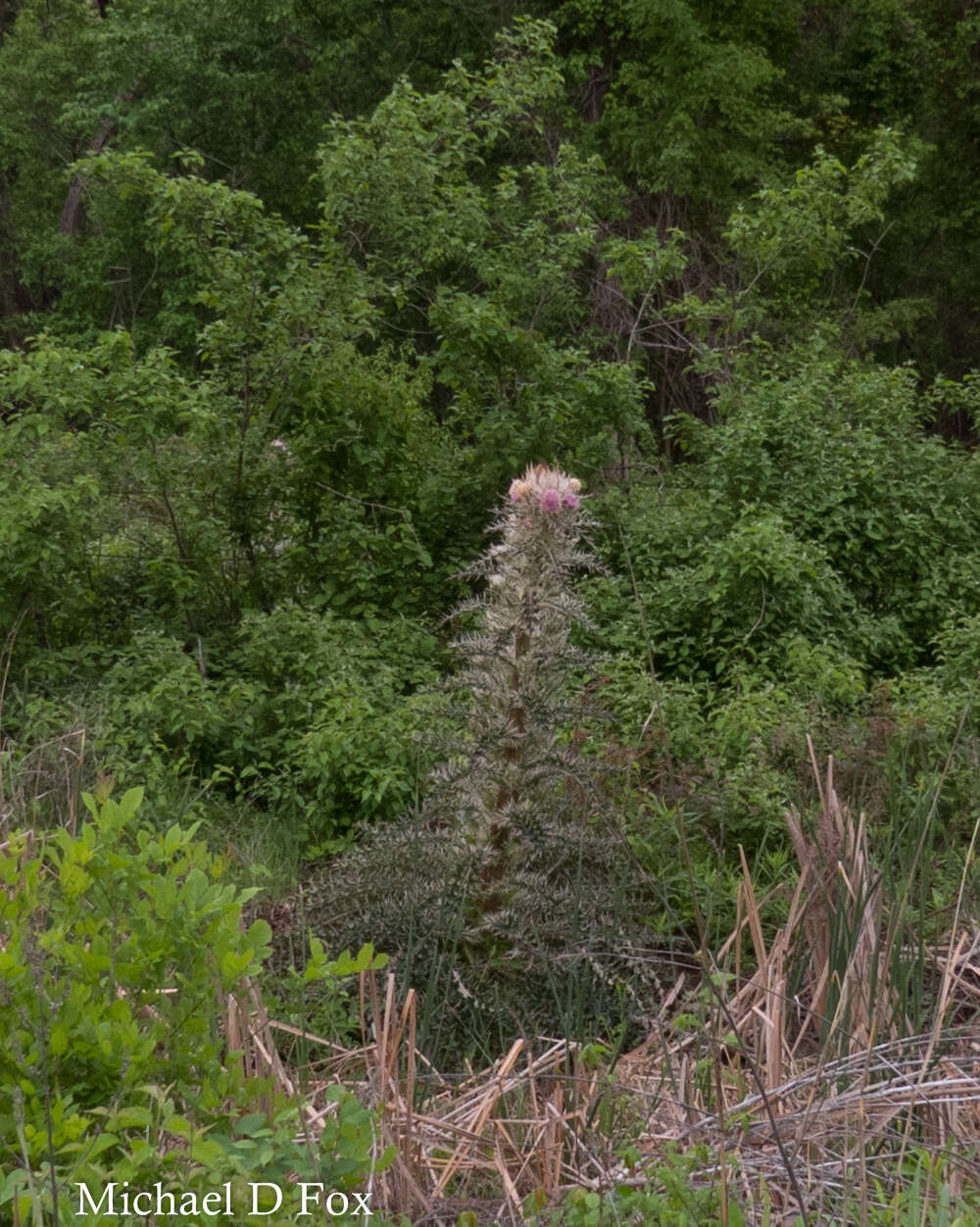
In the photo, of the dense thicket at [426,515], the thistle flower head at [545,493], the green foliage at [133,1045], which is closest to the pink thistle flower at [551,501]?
the thistle flower head at [545,493]

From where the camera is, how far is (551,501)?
3.87m

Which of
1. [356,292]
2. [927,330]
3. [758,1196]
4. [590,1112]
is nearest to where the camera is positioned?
[758,1196]

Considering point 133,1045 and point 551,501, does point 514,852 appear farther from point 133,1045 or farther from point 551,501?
point 133,1045

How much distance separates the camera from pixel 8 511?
6.14 meters

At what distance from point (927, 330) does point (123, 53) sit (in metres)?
10.5

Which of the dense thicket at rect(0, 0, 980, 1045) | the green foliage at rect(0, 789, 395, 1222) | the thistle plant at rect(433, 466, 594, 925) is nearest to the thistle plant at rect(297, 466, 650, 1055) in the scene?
the thistle plant at rect(433, 466, 594, 925)

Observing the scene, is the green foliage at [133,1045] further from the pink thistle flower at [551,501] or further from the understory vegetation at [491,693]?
the pink thistle flower at [551,501]

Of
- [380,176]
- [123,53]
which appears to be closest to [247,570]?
[380,176]

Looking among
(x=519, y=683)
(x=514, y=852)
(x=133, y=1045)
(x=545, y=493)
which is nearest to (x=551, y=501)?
(x=545, y=493)

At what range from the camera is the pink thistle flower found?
12.7 feet

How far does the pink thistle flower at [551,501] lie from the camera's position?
3869mm

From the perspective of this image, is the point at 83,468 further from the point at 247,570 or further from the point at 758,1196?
the point at 758,1196

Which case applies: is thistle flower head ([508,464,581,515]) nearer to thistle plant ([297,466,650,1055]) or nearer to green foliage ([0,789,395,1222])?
thistle plant ([297,466,650,1055])

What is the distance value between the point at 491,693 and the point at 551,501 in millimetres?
566
